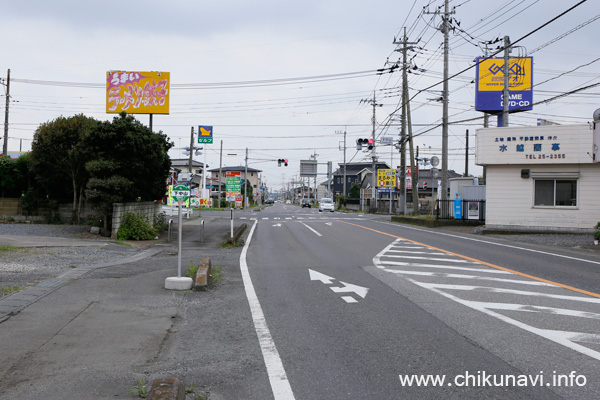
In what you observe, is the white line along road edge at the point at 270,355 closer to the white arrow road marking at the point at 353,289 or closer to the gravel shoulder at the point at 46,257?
the white arrow road marking at the point at 353,289

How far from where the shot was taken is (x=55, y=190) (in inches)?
906

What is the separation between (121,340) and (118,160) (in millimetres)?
13729

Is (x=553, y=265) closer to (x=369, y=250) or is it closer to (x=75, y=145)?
(x=369, y=250)

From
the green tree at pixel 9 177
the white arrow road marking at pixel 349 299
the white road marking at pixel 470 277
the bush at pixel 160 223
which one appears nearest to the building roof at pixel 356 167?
the bush at pixel 160 223

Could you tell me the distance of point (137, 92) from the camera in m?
28.1

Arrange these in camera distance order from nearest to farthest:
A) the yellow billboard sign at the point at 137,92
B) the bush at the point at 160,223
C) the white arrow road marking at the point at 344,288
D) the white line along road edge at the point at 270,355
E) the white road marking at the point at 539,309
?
1. the white line along road edge at the point at 270,355
2. the white road marking at the point at 539,309
3. the white arrow road marking at the point at 344,288
4. the bush at the point at 160,223
5. the yellow billboard sign at the point at 137,92

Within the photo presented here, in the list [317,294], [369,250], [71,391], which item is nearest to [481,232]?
[369,250]

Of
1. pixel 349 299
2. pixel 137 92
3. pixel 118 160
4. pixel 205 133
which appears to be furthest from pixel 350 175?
pixel 349 299

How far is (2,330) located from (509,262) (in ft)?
36.2

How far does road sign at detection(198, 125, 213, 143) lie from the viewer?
1513 inches

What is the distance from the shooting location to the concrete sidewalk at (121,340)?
4.37m

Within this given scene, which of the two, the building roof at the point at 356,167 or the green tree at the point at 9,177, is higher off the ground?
the building roof at the point at 356,167

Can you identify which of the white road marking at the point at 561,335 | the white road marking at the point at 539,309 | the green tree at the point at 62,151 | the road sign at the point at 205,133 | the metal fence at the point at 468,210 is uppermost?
the road sign at the point at 205,133

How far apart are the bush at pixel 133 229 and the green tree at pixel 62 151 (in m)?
4.08
